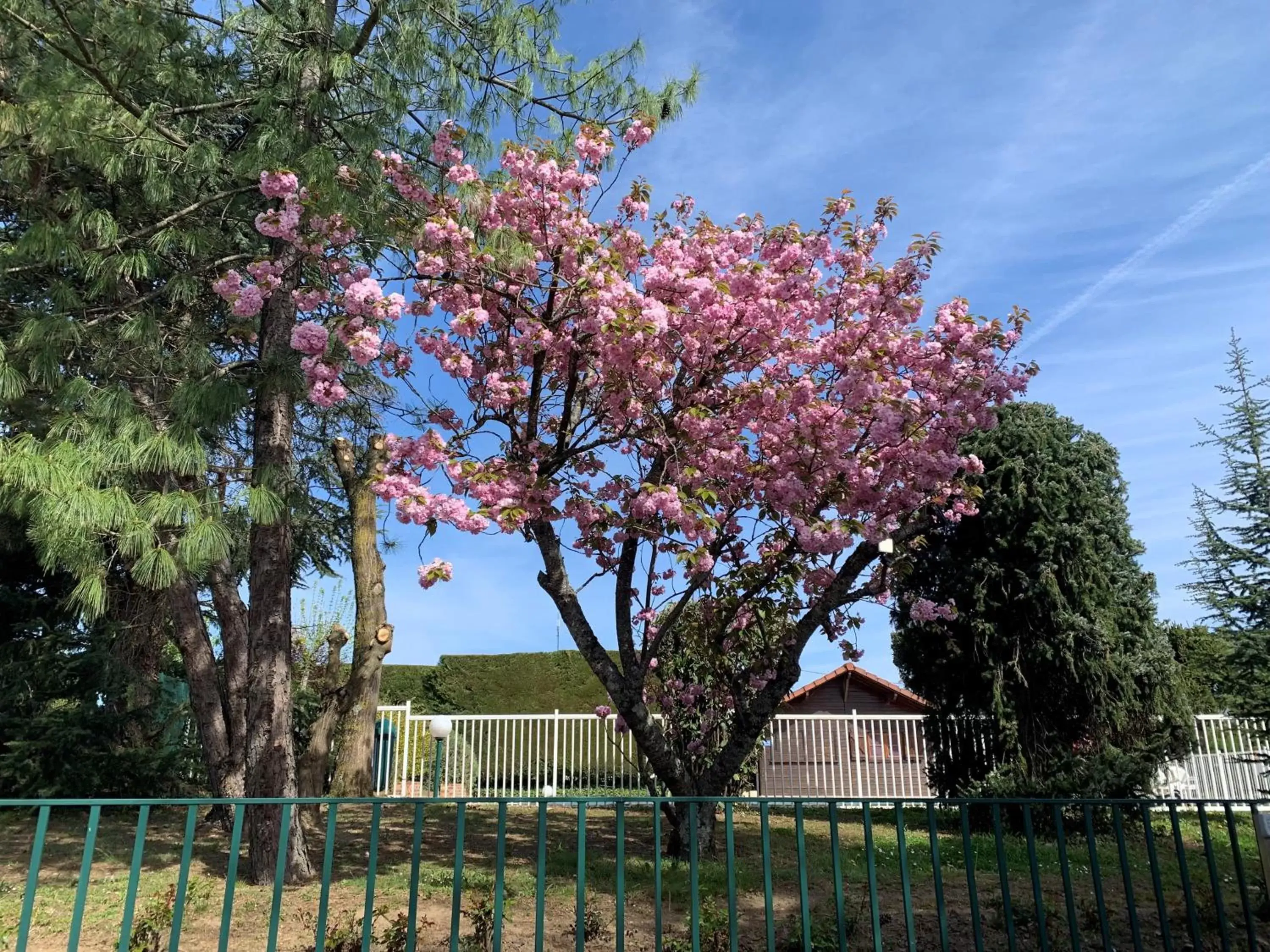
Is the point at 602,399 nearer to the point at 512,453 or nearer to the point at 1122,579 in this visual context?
the point at 512,453

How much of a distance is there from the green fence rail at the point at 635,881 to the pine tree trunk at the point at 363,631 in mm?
565

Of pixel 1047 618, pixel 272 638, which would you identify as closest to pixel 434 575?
pixel 272 638

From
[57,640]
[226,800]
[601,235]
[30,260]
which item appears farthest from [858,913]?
[57,640]

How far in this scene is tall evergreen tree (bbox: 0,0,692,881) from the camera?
568 centimetres

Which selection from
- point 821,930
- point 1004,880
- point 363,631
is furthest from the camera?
point 363,631

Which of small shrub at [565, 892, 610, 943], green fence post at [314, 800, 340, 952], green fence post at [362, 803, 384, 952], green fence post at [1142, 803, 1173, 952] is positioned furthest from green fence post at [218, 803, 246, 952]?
green fence post at [1142, 803, 1173, 952]

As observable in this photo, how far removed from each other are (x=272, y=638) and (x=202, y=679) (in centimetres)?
265

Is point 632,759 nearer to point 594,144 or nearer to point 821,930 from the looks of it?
point 821,930

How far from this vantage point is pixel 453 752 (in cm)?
1319

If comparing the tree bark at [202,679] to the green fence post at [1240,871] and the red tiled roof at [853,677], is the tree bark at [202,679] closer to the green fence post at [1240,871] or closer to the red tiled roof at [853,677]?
the green fence post at [1240,871]

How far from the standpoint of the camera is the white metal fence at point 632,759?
1254 centimetres

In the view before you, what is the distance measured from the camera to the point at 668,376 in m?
6.42

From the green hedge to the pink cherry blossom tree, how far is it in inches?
379

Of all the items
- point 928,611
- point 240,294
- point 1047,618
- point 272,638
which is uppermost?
point 240,294
